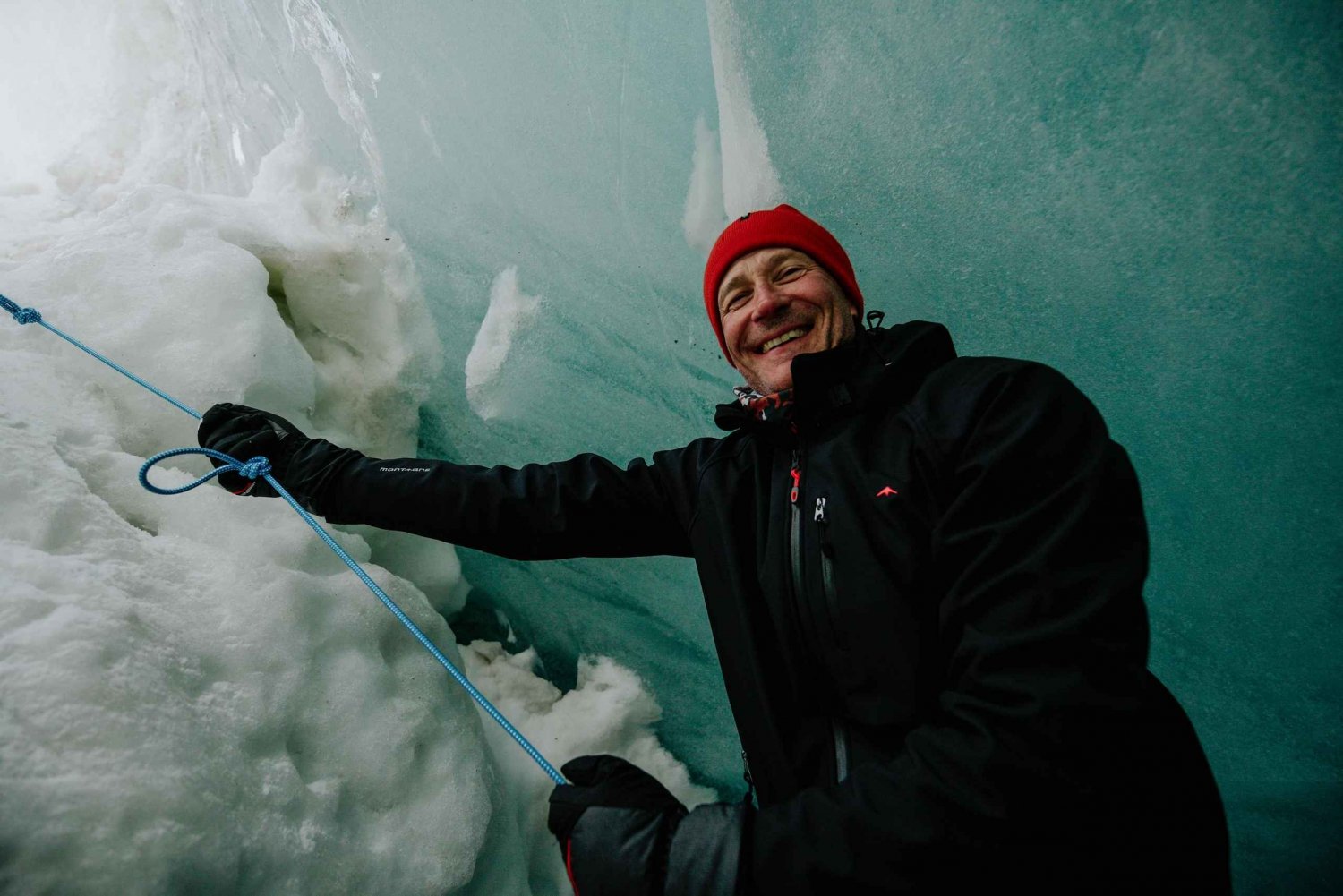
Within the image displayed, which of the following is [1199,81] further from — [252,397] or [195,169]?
[195,169]

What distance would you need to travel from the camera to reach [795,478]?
103 centimetres

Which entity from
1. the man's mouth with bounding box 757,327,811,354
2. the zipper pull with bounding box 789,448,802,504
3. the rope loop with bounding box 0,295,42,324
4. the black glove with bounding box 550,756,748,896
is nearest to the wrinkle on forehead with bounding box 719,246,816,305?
the man's mouth with bounding box 757,327,811,354

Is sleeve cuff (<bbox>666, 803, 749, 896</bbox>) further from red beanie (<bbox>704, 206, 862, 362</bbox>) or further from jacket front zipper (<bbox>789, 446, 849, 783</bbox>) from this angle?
red beanie (<bbox>704, 206, 862, 362</bbox>)

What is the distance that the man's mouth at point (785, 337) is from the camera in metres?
1.26

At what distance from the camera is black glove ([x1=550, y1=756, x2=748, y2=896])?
70 centimetres

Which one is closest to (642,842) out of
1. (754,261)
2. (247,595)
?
(247,595)

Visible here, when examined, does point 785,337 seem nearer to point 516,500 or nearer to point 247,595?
point 516,500

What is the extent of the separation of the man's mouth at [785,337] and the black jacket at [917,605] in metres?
0.20

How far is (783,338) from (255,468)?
1.13 metres

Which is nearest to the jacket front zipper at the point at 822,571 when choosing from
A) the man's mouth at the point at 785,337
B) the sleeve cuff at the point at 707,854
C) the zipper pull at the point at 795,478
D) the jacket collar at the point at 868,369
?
the zipper pull at the point at 795,478

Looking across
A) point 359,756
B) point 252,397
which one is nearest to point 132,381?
point 252,397

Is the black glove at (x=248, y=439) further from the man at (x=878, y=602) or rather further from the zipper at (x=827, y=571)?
the zipper at (x=827, y=571)

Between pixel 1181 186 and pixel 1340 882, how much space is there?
1.99 meters

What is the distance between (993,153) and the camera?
5.36 ft
